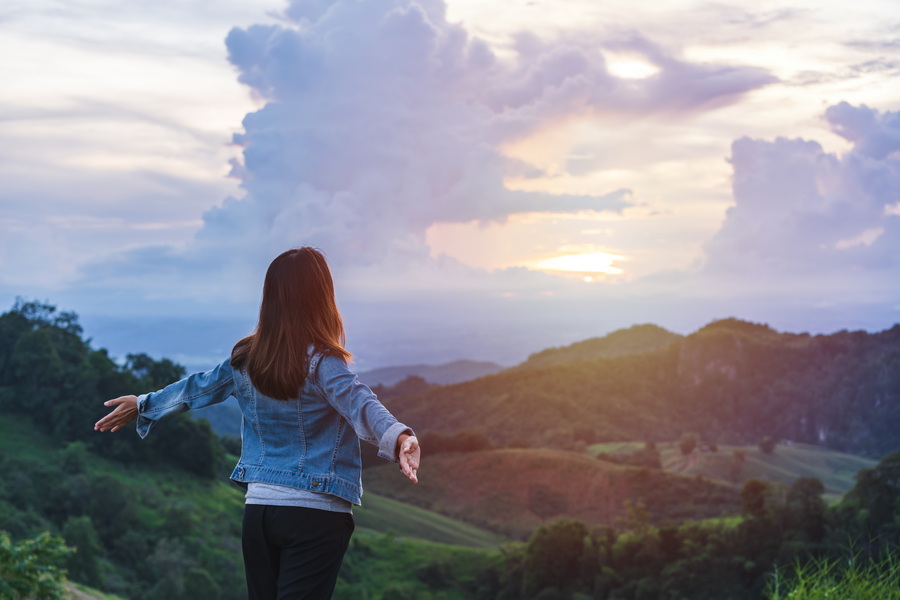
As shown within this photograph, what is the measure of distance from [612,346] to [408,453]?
367 ft

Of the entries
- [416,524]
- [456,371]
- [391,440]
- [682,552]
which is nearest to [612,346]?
[456,371]

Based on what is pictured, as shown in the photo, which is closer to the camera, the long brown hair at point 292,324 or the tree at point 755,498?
the long brown hair at point 292,324

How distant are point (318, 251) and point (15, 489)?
43726 millimetres

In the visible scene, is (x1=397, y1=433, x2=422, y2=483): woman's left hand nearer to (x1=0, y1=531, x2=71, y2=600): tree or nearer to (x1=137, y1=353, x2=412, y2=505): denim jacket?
(x1=137, y1=353, x2=412, y2=505): denim jacket

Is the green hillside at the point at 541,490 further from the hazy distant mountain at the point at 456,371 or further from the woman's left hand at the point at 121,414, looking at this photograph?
the woman's left hand at the point at 121,414

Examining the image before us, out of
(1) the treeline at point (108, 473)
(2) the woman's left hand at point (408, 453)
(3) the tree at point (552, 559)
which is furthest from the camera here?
(3) the tree at point (552, 559)

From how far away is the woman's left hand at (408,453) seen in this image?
7.44ft

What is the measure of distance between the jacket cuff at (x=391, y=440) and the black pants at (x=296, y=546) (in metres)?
0.44

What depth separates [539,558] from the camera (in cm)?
4806

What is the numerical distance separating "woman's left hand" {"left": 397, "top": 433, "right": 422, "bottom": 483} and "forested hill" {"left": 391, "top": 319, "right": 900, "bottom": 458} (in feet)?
280

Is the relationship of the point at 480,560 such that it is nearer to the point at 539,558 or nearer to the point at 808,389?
the point at 539,558

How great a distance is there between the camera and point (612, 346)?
11175cm

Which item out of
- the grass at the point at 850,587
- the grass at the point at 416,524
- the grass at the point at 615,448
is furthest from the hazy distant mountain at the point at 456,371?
the grass at the point at 850,587

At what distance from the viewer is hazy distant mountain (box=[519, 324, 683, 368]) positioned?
10575cm
